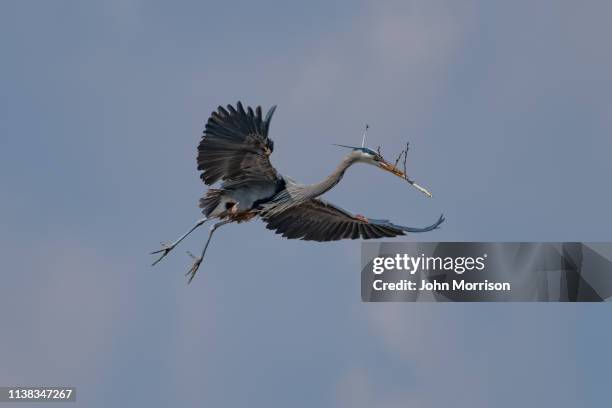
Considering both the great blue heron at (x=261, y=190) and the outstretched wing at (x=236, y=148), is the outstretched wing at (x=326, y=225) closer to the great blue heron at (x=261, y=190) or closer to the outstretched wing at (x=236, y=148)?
the great blue heron at (x=261, y=190)

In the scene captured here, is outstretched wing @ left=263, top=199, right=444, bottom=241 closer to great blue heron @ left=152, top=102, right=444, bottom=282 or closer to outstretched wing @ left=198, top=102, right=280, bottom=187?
great blue heron @ left=152, top=102, right=444, bottom=282

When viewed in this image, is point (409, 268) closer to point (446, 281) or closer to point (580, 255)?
point (446, 281)

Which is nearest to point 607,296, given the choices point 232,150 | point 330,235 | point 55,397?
point 330,235

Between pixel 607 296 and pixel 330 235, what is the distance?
7.34 meters

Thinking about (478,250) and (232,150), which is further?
(478,250)

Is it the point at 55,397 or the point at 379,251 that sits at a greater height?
the point at 379,251

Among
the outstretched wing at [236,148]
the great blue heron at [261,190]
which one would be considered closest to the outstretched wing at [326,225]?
the great blue heron at [261,190]

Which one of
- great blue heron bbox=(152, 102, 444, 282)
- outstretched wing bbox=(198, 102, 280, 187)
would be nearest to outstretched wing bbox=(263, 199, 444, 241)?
great blue heron bbox=(152, 102, 444, 282)

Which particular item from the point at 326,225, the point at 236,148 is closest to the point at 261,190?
the point at 236,148

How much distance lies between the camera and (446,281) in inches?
1708

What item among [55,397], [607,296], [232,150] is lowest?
[55,397]

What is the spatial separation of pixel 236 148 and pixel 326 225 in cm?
423

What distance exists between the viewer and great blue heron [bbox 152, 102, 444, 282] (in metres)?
40.6

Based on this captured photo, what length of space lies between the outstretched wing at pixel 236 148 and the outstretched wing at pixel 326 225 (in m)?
1.80
